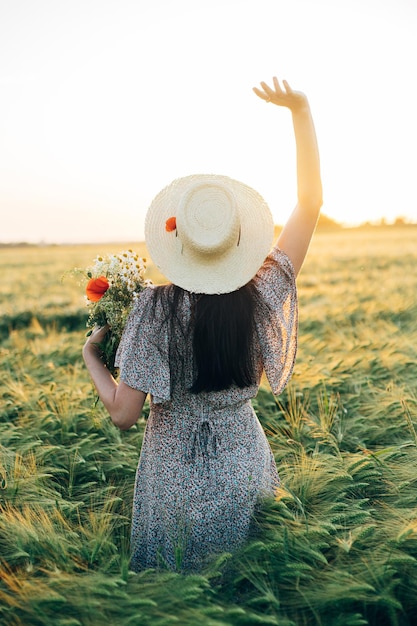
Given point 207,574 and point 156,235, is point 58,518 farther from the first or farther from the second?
point 156,235

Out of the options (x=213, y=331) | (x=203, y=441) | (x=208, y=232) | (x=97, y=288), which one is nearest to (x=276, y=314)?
(x=213, y=331)

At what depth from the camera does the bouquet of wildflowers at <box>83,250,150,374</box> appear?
2.26 meters

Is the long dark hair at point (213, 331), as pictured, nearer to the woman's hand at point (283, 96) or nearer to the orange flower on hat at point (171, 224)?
the orange flower on hat at point (171, 224)

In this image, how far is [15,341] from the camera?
23.7ft

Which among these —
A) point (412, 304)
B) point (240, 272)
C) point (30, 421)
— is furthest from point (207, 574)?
point (412, 304)

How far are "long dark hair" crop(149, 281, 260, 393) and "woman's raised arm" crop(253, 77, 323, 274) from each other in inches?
9.9

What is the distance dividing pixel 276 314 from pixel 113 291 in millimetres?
615

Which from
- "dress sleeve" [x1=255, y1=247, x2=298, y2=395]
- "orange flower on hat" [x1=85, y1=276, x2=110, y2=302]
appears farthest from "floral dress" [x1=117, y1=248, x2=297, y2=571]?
"orange flower on hat" [x1=85, y1=276, x2=110, y2=302]

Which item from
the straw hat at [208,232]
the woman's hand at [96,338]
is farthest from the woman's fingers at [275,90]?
the woman's hand at [96,338]

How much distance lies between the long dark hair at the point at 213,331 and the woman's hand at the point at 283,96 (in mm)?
704

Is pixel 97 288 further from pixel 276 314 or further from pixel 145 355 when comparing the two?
pixel 276 314

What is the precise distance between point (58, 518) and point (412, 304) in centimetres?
605

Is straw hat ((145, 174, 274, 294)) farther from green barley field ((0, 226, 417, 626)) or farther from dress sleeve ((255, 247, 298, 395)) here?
green barley field ((0, 226, 417, 626))

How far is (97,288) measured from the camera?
2287mm
